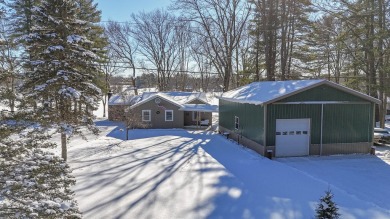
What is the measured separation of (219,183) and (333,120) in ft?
26.1

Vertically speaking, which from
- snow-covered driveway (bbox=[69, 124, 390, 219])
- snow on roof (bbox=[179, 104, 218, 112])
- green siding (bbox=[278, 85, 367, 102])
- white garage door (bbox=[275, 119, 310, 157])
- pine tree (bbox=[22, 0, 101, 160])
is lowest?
snow-covered driveway (bbox=[69, 124, 390, 219])

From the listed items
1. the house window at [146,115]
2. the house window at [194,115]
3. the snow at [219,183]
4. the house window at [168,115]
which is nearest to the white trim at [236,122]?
the snow at [219,183]

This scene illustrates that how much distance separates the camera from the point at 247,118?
1653 cm

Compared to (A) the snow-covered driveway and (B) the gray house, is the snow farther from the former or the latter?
(B) the gray house

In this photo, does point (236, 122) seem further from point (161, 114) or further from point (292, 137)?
point (161, 114)

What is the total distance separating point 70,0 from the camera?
45.8ft

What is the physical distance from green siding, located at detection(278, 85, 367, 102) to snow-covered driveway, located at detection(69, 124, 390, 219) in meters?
3.00

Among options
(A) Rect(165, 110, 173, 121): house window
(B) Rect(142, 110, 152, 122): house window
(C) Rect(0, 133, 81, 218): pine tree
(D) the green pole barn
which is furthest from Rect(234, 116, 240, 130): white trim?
(C) Rect(0, 133, 81, 218): pine tree

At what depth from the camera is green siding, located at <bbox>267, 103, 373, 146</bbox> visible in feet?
46.5

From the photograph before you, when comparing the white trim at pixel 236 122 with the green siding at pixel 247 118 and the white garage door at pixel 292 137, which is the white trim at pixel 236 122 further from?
the white garage door at pixel 292 137

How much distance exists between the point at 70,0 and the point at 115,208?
10801 mm

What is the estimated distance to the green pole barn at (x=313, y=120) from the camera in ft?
46.4

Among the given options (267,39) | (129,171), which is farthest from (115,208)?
(267,39)

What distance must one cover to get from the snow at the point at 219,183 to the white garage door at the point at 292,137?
2.19 ft
